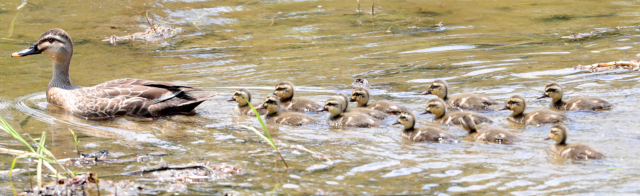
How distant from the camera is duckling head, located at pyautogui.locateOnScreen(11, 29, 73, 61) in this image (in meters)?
6.55

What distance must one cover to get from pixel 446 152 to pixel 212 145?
1684 millimetres

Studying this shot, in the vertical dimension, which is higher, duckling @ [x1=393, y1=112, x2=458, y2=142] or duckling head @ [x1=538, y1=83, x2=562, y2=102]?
duckling head @ [x1=538, y1=83, x2=562, y2=102]

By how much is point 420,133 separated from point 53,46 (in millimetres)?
3753

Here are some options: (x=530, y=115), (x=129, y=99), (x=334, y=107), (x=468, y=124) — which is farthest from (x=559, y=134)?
(x=129, y=99)

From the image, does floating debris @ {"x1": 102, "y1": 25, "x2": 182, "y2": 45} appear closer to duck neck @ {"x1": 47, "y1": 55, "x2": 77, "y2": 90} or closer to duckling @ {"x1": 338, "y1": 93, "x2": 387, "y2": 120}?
duck neck @ {"x1": 47, "y1": 55, "x2": 77, "y2": 90}

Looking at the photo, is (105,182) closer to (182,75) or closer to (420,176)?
(420,176)

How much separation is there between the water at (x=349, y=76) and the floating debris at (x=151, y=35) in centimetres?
19

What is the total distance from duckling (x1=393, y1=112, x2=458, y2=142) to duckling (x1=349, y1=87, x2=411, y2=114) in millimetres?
652

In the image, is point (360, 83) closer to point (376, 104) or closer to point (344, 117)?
→ point (376, 104)

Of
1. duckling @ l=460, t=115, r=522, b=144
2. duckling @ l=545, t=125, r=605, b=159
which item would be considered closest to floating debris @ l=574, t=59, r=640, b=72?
duckling @ l=460, t=115, r=522, b=144

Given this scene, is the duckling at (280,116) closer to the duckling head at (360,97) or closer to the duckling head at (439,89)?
the duckling head at (360,97)

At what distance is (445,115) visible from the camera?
5.81 metres

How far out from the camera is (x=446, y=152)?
15.2 ft

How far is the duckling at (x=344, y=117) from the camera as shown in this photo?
5.63 meters
